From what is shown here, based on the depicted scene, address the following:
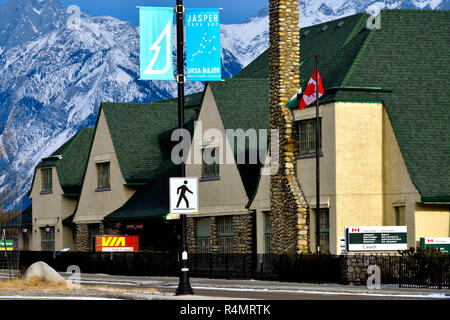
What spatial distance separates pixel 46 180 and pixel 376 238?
3993 cm

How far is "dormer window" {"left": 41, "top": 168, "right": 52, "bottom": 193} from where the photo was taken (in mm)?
78062

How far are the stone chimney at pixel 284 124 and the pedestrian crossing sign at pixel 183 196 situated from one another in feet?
65.4

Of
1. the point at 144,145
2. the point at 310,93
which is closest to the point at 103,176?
the point at 144,145

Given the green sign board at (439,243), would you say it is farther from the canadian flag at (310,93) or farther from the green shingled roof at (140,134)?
the green shingled roof at (140,134)

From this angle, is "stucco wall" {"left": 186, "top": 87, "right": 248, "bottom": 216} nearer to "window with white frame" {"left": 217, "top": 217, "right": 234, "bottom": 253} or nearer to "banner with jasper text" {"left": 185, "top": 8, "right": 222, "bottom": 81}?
"window with white frame" {"left": 217, "top": 217, "right": 234, "bottom": 253}

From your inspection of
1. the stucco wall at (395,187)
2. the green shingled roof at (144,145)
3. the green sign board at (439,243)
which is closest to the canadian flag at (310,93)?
the stucco wall at (395,187)

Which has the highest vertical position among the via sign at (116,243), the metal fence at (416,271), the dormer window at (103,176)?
A: the dormer window at (103,176)

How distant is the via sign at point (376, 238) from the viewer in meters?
43.0

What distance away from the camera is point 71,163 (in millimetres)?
77688

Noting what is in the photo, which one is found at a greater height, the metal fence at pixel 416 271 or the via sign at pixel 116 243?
the via sign at pixel 116 243

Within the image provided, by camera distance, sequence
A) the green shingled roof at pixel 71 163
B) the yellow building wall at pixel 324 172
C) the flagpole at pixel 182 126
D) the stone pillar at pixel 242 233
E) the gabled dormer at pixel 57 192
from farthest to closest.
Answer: the green shingled roof at pixel 71 163, the gabled dormer at pixel 57 192, the stone pillar at pixel 242 233, the yellow building wall at pixel 324 172, the flagpole at pixel 182 126

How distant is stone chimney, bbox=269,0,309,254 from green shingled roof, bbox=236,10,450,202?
5.52 feet

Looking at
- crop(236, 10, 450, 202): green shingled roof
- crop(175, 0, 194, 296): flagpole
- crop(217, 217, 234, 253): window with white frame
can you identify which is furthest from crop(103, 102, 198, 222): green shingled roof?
crop(175, 0, 194, 296): flagpole

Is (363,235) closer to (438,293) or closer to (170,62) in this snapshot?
(438,293)
